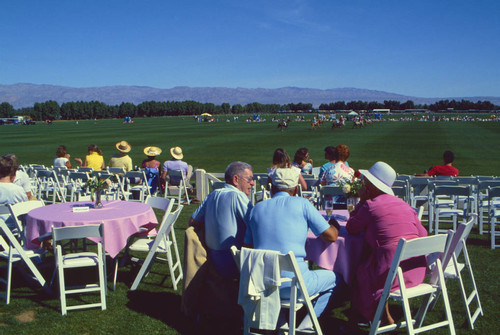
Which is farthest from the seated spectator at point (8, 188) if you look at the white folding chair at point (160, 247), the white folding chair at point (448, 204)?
the white folding chair at point (448, 204)

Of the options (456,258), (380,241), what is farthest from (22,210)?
(456,258)

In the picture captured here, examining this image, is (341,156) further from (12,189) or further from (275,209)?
(12,189)

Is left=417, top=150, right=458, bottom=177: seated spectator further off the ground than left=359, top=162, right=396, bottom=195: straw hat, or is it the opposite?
left=359, top=162, right=396, bottom=195: straw hat

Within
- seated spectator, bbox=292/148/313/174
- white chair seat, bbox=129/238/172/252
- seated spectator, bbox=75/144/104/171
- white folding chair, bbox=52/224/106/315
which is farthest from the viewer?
seated spectator, bbox=75/144/104/171

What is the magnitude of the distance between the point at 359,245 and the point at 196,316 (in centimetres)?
198

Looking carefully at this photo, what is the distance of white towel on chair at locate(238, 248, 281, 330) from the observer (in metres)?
3.79

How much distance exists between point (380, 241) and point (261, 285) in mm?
1275

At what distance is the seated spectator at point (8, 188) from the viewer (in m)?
6.42

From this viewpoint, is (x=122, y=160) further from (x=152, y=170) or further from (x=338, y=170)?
(x=338, y=170)

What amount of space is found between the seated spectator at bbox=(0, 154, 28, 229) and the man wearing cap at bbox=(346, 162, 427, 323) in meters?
4.90

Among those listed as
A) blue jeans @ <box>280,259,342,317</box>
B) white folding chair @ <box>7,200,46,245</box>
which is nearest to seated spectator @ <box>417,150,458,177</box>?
blue jeans @ <box>280,259,342,317</box>

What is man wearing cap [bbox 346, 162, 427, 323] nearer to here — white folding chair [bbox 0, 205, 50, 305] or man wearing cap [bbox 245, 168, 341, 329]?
man wearing cap [bbox 245, 168, 341, 329]

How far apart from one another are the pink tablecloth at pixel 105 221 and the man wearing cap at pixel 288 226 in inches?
86.4

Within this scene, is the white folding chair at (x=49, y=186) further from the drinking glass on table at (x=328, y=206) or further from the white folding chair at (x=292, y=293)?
the white folding chair at (x=292, y=293)
